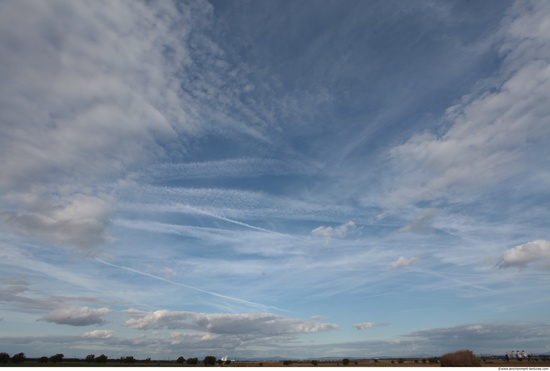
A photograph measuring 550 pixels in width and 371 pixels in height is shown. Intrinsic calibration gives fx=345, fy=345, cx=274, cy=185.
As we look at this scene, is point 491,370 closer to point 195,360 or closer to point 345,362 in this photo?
point 345,362

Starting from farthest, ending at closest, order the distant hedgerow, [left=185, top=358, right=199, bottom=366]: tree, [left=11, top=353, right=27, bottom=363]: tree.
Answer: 1. [left=185, top=358, right=199, bottom=366]: tree
2. [left=11, top=353, right=27, bottom=363]: tree
3. the distant hedgerow

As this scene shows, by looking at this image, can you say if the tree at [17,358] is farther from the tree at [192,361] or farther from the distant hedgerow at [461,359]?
the distant hedgerow at [461,359]

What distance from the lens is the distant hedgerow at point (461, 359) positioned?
9375 cm

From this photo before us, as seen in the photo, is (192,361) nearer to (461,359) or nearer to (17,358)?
(17,358)

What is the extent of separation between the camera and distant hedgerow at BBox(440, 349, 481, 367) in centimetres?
9375

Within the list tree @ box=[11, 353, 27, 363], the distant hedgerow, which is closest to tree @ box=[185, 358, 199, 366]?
tree @ box=[11, 353, 27, 363]

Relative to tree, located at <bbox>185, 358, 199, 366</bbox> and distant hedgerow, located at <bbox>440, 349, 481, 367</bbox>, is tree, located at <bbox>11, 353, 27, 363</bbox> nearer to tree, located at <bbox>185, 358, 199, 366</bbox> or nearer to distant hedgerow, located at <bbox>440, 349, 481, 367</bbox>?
tree, located at <bbox>185, 358, 199, 366</bbox>

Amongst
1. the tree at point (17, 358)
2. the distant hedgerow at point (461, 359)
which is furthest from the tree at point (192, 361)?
the distant hedgerow at point (461, 359)

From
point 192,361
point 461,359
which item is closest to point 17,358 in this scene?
point 192,361

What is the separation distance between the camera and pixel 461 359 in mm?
94875

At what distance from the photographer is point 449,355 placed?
99.9 meters

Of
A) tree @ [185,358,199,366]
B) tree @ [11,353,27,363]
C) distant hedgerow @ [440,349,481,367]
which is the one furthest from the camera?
tree @ [185,358,199,366]

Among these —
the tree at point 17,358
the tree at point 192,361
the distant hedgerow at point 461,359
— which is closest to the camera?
the distant hedgerow at point 461,359

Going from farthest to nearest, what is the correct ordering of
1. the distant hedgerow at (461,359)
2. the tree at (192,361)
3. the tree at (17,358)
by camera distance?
the tree at (192,361) < the tree at (17,358) < the distant hedgerow at (461,359)
